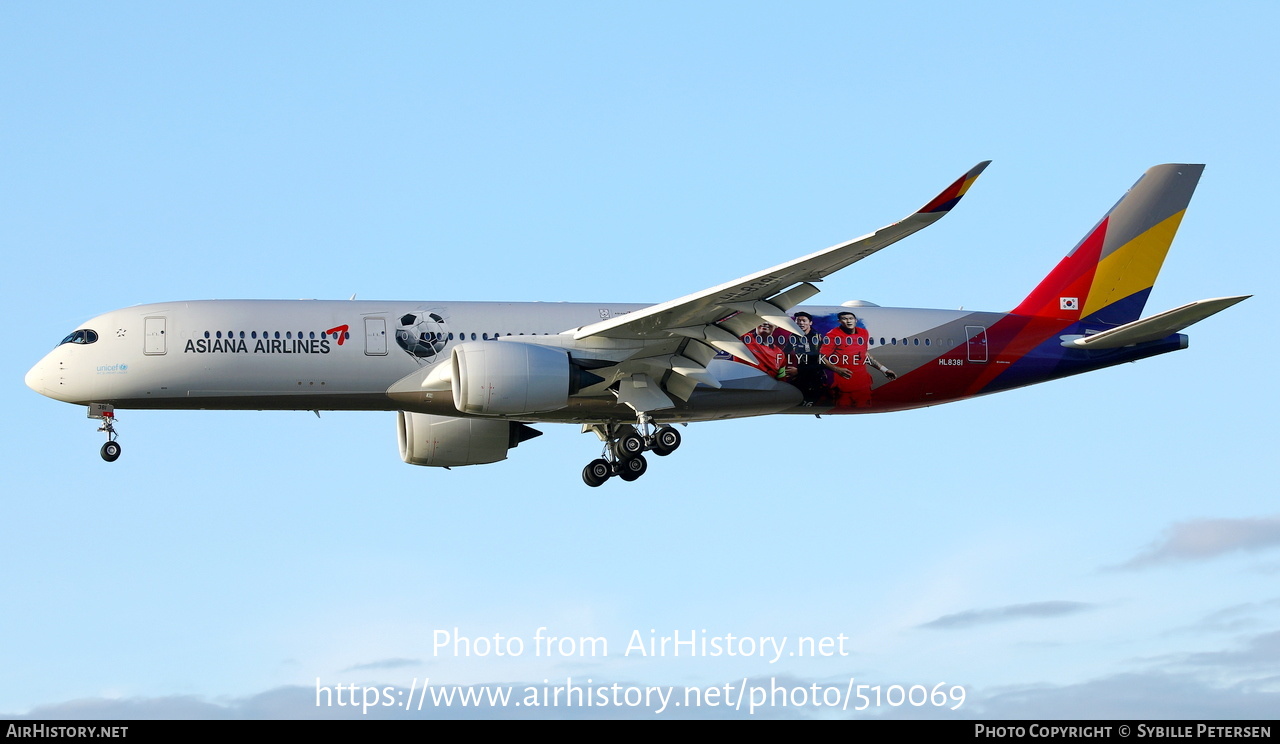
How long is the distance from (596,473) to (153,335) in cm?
1111

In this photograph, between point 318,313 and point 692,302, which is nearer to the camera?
point 692,302

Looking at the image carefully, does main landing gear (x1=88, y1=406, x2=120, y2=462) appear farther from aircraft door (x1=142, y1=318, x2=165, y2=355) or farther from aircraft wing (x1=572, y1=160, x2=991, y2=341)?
aircraft wing (x1=572, y1=160, x2=991, y2=341)

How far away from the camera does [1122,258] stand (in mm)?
40438

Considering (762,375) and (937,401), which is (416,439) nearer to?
(762,375)

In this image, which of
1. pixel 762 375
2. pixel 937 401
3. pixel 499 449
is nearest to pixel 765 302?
pixel 762 375

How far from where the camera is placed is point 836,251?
2944 centimetres

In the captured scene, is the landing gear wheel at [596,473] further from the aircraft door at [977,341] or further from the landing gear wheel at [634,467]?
the aircraft door at [977,341]

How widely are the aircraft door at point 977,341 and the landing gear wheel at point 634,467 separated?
8.51m

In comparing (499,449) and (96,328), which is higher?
(96,328)

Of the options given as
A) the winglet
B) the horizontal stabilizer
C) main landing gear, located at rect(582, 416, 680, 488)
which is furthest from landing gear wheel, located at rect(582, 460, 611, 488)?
the winglet

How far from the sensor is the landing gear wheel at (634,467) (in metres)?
38.3

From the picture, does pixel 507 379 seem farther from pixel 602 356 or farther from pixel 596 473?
pixel 596 473

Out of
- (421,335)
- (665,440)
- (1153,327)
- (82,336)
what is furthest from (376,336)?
(1153,327)
